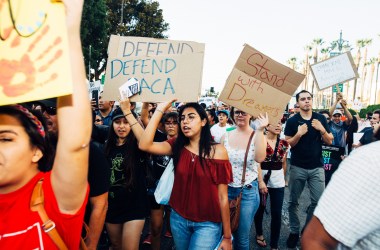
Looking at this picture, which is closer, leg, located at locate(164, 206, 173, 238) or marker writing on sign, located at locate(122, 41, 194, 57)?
marker writing on sign, located at locate(122, 41, 194, 57)

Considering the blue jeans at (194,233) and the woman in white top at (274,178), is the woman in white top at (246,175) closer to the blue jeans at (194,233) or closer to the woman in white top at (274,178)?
the woman in white top at (274,178)

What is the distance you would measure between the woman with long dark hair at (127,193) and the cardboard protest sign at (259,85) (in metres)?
1.04

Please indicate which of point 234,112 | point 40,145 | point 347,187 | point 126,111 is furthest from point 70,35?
point 234,112

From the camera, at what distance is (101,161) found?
7.36 feet

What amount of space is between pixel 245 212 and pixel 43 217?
248 cm

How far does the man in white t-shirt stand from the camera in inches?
41.1

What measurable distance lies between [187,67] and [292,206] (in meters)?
2.67

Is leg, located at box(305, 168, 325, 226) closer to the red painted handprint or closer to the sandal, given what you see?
the sandal

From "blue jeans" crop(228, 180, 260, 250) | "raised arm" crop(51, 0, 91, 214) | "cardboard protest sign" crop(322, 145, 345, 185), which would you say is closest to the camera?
"raised arm" crop(51, 0, 91, 214)

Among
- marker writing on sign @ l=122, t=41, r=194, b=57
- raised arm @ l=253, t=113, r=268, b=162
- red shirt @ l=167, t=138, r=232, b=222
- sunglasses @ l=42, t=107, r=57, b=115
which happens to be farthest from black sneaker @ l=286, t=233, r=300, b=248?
sunglasses @ l=42, t=107, r=57, b=115

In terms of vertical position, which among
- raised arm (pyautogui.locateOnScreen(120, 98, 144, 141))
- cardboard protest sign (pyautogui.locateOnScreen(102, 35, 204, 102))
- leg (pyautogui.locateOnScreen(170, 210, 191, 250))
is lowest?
leg (pyautogui.locateOnScreen(170, 210, 191, 250))

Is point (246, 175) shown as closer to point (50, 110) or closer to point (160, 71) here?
point (160, 71)

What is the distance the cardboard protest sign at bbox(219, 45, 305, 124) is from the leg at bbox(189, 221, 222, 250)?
1313 millimetres

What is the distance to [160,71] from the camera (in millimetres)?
3037
